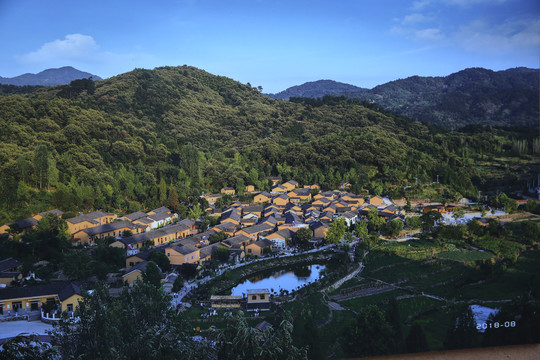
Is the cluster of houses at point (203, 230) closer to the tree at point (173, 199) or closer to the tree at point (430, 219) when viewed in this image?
the tree at point (173, 199)

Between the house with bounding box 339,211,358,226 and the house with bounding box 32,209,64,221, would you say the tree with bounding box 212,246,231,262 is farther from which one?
the house with bounding box 339,211,358,226

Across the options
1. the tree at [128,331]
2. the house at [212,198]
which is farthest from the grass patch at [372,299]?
Answer: the house at [212,198]

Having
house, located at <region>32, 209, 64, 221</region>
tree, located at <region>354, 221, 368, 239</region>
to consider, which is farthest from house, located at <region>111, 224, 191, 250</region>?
tree, located at <region>354, 221, 368, 239</region>

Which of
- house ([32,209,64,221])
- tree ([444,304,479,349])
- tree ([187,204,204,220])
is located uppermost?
tree ([444,304,479,349])

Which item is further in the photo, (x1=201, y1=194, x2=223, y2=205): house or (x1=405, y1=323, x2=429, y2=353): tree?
(x1=201, y1=194, x2=223, y2=205): house

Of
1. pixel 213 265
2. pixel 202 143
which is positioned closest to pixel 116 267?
pixel 213 265

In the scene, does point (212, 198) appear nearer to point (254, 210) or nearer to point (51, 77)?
point (254, 210)
